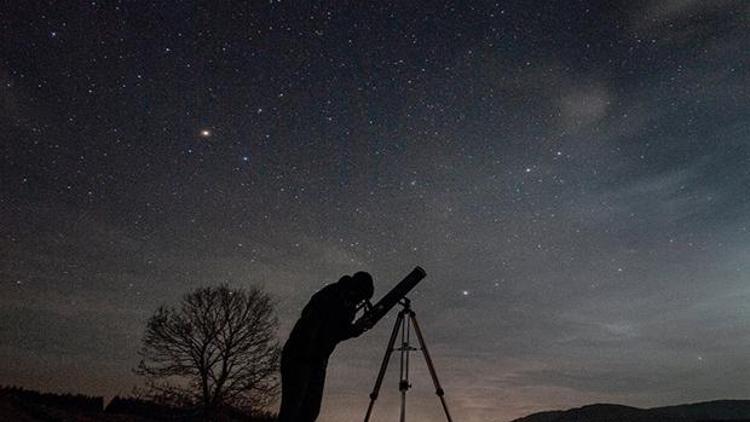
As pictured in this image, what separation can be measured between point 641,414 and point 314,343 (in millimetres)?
193698

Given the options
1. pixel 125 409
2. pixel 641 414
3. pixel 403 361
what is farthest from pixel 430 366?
pixel 641 414

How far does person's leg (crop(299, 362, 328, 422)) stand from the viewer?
4.23 m

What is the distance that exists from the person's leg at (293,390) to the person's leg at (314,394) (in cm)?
9

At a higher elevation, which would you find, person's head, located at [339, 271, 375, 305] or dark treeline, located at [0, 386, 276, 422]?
person's head, located at [339, 271, 375, 305]

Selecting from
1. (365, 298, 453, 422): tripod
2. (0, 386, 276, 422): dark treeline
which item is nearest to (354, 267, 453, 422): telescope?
(365, 298, 453, 422): tripod

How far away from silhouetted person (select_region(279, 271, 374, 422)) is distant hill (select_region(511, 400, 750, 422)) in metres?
179

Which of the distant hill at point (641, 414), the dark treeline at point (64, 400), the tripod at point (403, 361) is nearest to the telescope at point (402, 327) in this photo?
the tripod at point (403, 361)

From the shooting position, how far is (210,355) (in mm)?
22844

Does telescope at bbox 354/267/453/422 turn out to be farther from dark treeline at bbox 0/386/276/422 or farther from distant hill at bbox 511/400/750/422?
distant hill at bbox 511/400/750/422

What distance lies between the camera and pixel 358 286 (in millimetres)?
4695

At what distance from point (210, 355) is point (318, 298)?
2090 cm

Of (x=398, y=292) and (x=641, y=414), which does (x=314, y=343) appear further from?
(x=641, y=414)

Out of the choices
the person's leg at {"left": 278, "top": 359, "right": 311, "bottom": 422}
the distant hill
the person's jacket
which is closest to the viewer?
the person's leg at {"left": 278, "top": 359, "right": 311, "bottom": 422}

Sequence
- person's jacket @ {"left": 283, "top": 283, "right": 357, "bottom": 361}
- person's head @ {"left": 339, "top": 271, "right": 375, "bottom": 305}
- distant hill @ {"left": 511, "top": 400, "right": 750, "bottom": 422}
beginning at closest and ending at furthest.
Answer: person's jacket @ {"left": 283, "top": 283, "right": 357, "bottom": 361}
person's head @ {"left": 339, "top": 271, "right": 375, "bottom": 305}
distant hill @ {"left": 511, "top": 400, "right": 750, "bottom": 422}
